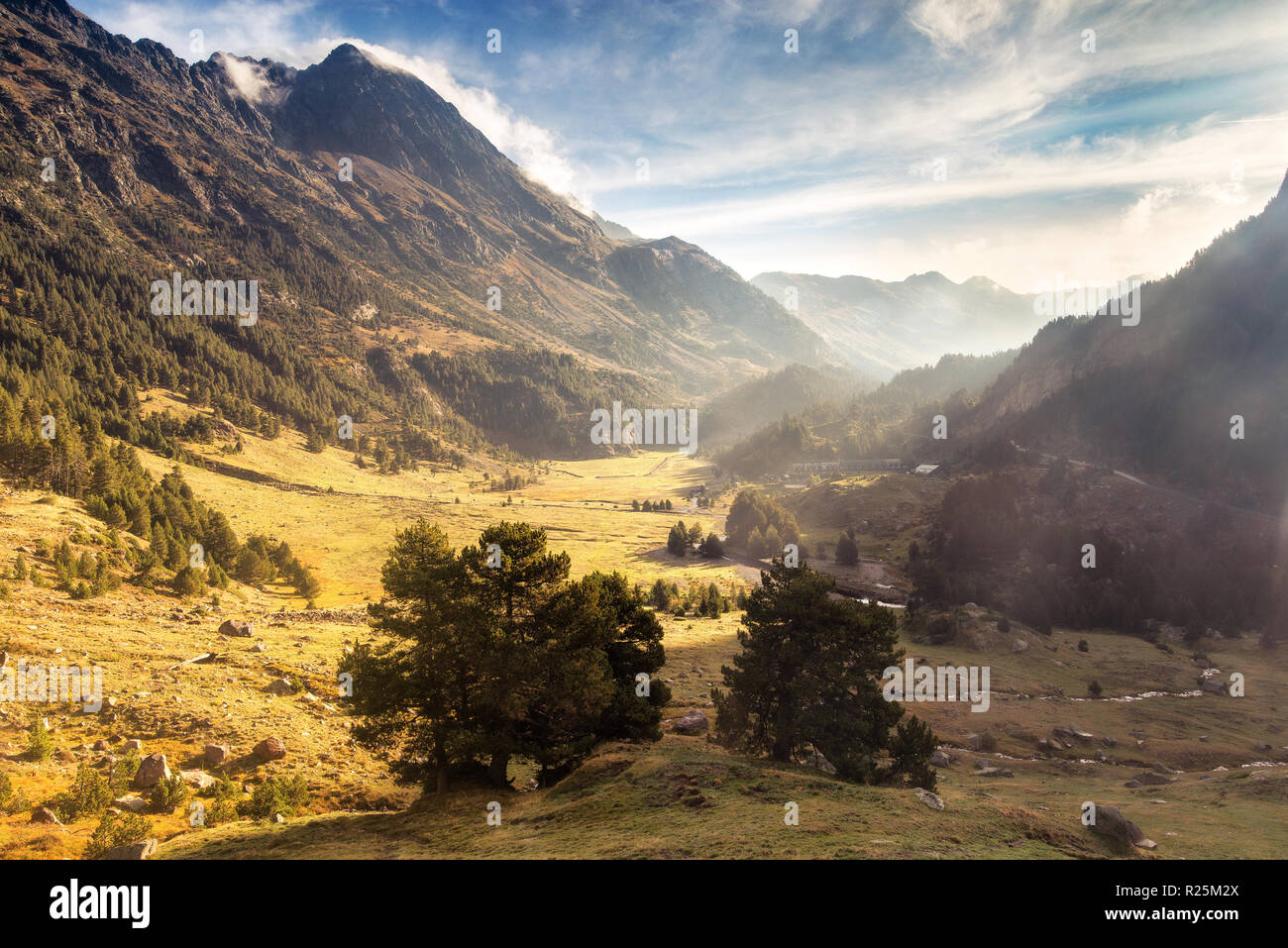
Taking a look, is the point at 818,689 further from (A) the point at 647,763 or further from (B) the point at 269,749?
(B) the point at 269,749

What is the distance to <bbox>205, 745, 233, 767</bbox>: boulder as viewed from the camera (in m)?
25.9

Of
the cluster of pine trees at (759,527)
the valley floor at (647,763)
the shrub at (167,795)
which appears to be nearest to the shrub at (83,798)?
the valley floor at (647,763)

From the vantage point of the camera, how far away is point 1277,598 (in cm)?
9506

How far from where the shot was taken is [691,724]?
38312 mm

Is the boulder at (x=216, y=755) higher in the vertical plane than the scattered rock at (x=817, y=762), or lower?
higher

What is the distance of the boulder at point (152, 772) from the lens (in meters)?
23.2

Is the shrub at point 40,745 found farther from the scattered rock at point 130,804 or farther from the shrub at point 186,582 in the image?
the shrub at point 186,582

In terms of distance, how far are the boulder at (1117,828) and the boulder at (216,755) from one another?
1465 inches

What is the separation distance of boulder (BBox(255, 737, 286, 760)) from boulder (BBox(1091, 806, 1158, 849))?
35963 millimetres

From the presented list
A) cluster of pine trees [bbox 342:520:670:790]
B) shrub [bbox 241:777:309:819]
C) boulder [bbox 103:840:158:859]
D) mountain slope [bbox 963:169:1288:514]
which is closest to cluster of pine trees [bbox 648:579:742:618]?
cluster of pine trees [bbox 342:520:670:790]

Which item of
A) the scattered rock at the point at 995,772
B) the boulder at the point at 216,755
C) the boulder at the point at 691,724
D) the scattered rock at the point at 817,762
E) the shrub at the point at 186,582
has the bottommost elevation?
the scattered rock at the point at 995,772

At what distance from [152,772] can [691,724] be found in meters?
28.9

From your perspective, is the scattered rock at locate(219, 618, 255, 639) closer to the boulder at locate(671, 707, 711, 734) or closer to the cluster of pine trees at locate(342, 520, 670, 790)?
the cluster of pine trees at locate(342, 520, 670, 790)
